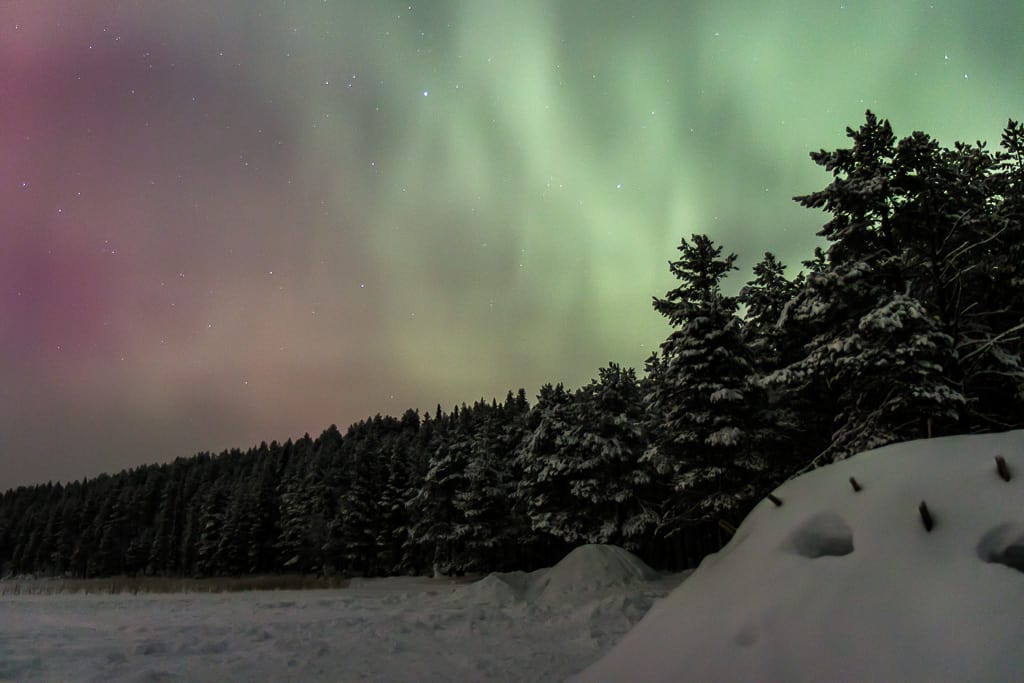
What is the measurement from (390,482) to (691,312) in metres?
Answer: 32.3

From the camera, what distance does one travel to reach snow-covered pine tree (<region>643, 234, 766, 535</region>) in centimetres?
1873

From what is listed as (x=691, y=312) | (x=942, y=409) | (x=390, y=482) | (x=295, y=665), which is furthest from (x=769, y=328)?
(x=390, y=482)

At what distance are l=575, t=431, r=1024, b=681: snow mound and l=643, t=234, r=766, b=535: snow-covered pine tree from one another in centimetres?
1478

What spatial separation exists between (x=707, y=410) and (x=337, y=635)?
1320cm

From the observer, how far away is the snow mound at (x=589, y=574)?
61.7ft

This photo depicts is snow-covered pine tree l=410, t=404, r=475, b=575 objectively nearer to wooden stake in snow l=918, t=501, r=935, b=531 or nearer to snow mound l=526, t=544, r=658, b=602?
snow mound l=526, t=544, r=658, b=602

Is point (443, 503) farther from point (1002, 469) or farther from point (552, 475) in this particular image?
point (1002, 469)

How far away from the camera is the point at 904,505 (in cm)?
386

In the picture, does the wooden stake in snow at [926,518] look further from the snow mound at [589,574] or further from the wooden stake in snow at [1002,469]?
the snow mound at [589,574]

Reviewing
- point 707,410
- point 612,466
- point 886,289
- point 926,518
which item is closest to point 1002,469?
point 926,518

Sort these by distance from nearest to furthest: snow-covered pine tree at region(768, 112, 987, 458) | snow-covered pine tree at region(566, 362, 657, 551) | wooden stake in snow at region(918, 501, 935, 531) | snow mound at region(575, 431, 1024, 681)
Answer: snow mound at region(575, 431, 1024, 681), wooden stake in snow at region(918, 501, 935, 531), snow-covered pine tree at region(768, 112, 987, 458), snow-covered pine tree at region(566, 362, 657, 551)

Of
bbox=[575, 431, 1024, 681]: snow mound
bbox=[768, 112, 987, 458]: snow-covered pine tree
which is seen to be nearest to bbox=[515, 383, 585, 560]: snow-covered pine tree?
bbox=[768, 112, 987, 458]: snow-covered pine tree

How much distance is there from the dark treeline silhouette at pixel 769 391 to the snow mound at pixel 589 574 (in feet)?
5.84

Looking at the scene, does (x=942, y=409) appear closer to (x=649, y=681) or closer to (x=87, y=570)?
(x=649, y=681)
